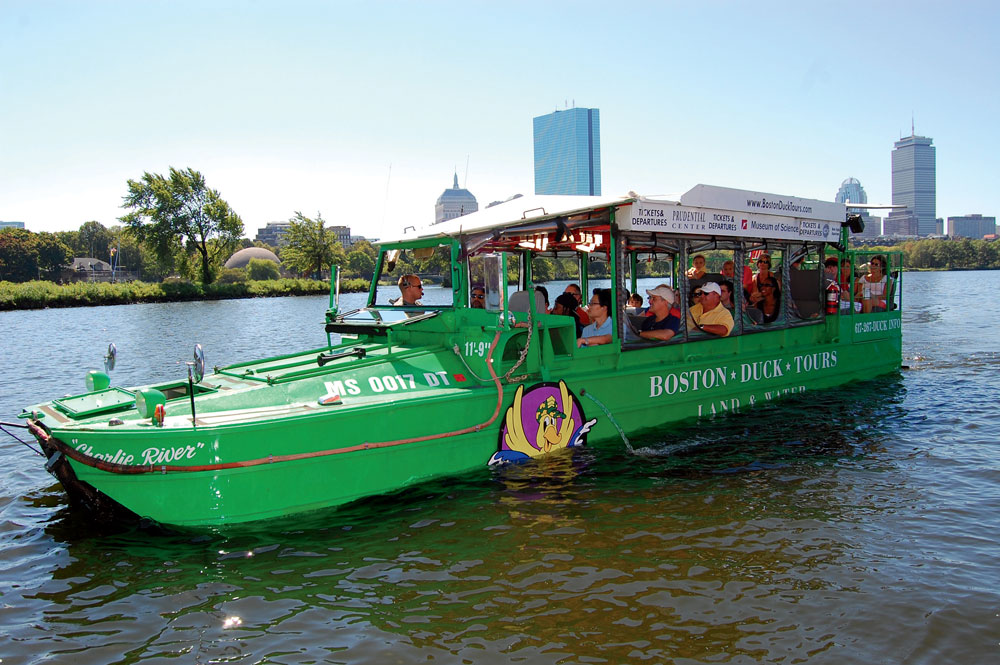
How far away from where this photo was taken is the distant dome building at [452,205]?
979 cm

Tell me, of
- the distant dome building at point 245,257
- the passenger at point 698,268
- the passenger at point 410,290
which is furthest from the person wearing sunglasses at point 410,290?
the distant dome building at point 245,257

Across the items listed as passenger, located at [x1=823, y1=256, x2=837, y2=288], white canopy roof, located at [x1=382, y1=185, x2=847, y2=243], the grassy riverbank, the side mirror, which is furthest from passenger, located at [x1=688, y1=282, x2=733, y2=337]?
the grassy riverbank

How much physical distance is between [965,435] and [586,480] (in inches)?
214

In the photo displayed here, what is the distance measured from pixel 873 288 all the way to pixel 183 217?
66755 mm

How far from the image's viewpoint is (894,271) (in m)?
13.1

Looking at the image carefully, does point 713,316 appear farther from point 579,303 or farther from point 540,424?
point 540,424

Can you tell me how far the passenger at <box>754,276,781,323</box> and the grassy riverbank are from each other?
47.4m

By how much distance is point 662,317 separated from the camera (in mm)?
9031

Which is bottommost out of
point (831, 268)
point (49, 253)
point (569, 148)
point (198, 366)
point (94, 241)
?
point (198, 366)

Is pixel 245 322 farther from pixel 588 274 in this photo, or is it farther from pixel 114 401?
pixel 114 401

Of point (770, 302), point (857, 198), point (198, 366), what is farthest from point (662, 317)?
point (857, 198)

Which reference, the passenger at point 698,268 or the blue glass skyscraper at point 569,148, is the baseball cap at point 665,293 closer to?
the passenger at point 698,268

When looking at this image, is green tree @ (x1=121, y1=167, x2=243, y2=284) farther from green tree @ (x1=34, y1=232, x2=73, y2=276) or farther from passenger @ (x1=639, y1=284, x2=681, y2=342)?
passenger @ (x1=639, y1=284, x2=681, y2=342)

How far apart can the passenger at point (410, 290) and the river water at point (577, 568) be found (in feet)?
8.34
